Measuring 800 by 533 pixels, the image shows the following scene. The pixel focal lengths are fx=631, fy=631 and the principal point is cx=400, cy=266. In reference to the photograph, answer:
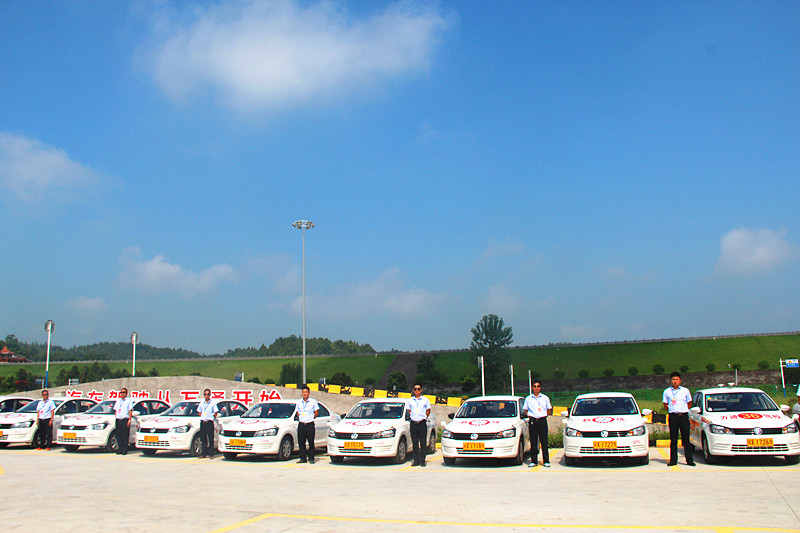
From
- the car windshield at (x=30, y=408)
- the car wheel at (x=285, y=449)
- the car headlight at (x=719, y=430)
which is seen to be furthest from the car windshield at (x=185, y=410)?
the car headlight at (x=719, y=430)

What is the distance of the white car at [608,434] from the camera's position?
1290cm

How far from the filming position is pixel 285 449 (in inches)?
616

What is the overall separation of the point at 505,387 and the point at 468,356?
15.9 meters

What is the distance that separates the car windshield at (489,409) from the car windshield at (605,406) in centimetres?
141

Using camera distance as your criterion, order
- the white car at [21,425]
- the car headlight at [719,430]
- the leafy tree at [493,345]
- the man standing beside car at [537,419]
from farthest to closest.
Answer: the leafy tree at [493,345]
the white car at [21,425]
the man standing beside car at [537,419]
the car headlight at [719,430]

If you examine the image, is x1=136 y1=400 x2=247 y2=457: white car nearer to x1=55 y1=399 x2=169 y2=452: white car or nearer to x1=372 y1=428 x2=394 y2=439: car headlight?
x1=55 y1=399 x2=169 y2=452: white car

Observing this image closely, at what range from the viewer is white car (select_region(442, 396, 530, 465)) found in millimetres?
13391

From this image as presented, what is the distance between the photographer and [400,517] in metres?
8.12

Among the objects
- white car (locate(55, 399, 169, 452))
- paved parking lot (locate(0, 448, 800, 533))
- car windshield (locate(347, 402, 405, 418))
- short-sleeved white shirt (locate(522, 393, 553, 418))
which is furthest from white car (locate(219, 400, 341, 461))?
short-sleeved white shirt (locate(522, 393, 553, 418))

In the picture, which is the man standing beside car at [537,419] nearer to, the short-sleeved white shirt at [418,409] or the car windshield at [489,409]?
the car windshield at [489,409]

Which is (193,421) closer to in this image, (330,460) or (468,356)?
(330,460)

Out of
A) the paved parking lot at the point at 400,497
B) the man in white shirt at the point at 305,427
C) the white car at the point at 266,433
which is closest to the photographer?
the paved parking lot at the point at 400,497

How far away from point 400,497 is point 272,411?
7495 mm

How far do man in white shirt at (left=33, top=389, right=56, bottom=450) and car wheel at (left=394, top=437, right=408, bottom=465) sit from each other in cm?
1105
